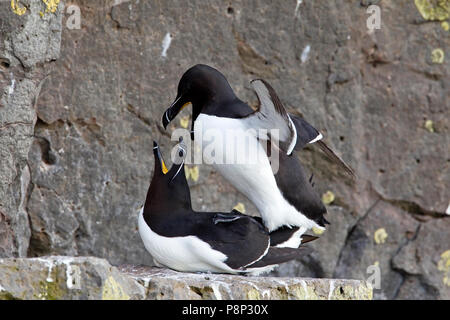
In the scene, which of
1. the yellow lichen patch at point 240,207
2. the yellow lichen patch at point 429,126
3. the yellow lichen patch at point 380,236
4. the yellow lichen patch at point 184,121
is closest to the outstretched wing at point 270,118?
the yellow lichen patch at point 184,121

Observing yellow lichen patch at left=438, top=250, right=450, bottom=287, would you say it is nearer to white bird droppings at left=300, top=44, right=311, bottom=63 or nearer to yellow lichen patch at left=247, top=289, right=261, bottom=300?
white bird droppings at left=300, top=44, right=311, bottom=63

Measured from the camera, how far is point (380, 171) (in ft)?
17.5

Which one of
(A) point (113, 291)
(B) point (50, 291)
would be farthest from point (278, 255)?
(B) point (50, 291)

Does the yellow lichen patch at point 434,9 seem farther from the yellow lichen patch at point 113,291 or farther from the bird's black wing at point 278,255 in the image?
the yellow lichen patch at point 113,291

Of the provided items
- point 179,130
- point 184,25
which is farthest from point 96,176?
point 184,25

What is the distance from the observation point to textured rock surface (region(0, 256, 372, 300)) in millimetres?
2621

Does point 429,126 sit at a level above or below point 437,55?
below

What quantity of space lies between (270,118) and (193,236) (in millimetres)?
557

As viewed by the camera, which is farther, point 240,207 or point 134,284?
point 240,207

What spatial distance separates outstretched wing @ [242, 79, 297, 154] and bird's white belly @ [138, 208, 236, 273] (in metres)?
0.54

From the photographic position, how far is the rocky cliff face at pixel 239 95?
13.3ft

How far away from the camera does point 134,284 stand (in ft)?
9.35

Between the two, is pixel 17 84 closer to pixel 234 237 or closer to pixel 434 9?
pixel 234 237

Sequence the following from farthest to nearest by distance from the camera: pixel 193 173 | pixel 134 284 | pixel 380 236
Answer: pixel 380 236 < pixel 193 173 < pixel 134 284
